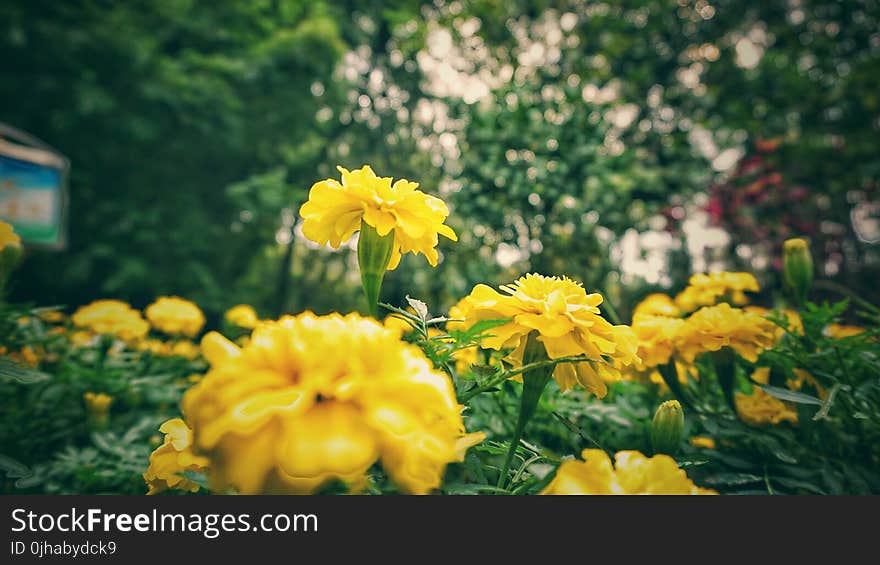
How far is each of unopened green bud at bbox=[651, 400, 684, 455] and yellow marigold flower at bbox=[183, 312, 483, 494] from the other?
333 millimetres

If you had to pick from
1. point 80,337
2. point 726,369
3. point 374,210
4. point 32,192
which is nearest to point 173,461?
point 374,210

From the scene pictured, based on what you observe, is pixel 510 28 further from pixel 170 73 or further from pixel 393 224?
pixel 170 73

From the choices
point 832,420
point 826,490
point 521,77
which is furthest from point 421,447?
point 521,77

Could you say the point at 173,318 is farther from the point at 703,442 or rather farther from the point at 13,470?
the point at 703,442

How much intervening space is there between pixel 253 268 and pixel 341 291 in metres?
1.34

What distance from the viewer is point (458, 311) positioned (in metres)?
0.76

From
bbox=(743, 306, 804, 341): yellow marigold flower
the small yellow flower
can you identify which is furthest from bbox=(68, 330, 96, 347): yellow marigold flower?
bbox=(743, 306, 804, 341): yellow marigold flower

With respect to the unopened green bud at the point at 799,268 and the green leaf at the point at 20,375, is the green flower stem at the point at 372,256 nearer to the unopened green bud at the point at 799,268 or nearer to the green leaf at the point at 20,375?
the green leaf at the point at 20,375

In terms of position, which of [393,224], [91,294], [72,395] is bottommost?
[91,294]

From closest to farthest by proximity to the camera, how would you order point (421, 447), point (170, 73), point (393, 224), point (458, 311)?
point (421, 447) < point (393, 224) < point (458, 311) < point (170, 73)

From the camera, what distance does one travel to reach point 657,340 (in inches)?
31.7

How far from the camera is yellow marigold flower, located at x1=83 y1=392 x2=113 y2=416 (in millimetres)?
1163

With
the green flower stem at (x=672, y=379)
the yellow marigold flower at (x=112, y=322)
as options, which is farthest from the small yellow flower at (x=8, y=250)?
the green flower stem at (x=672, y=379)

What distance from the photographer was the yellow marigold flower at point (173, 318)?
163 centimetres
